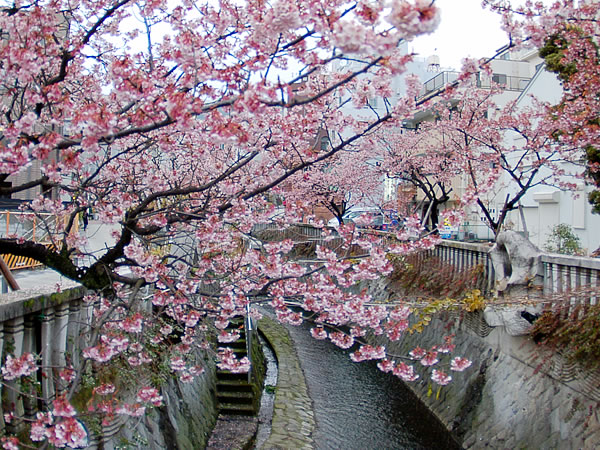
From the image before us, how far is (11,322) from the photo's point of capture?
12.5 ft

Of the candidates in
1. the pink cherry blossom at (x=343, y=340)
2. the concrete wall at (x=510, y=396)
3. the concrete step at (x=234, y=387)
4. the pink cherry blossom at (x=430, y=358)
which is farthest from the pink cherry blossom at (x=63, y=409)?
the concrete step at (x=234, y=387)

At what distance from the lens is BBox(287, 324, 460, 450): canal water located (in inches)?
358

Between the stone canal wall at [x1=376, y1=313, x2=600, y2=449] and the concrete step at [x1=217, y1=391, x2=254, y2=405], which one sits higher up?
the stone canal wall at [x1=376, y1=313, x2=600, y2=449]

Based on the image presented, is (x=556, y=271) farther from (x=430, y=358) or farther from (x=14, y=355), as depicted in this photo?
(x=14, y=355)

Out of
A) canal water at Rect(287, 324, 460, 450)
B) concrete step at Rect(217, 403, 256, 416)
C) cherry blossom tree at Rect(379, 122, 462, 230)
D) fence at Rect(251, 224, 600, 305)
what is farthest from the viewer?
cherry blossom tree at Rect(379, 122, 462, 230)

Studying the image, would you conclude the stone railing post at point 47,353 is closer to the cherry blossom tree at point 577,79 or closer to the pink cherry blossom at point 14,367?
the pink cherry blossom at point 14,367

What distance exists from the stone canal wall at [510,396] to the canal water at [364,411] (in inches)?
15.2

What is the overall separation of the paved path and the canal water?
0.20 m

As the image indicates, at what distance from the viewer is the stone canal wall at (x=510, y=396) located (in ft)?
19.9

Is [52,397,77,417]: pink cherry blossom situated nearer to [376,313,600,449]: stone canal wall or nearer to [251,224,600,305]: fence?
[251,224,600,305]: fence

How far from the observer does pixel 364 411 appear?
10570mm

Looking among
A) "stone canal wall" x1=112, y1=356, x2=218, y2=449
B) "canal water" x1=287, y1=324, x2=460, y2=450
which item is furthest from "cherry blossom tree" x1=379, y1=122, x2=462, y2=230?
"stone canal wall" x1=112, y1=356, x2=218, y2=449

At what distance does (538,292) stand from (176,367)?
18.4 feet

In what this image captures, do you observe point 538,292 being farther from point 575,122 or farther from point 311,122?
point 311,122
